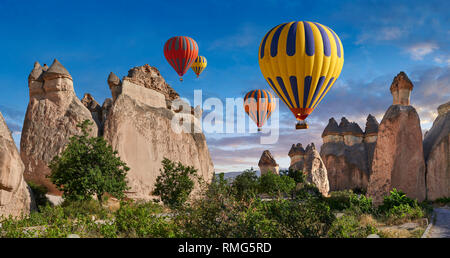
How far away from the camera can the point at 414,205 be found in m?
14.7

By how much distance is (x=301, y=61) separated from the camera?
16.3m

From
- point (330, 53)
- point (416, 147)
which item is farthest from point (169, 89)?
point (416, 147)

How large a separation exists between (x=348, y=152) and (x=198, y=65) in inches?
787

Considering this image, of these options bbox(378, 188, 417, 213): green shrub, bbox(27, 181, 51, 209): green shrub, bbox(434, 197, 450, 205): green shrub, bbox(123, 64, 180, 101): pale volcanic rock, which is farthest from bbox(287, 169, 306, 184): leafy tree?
bbox(27, 181, 51, 209): green shrub

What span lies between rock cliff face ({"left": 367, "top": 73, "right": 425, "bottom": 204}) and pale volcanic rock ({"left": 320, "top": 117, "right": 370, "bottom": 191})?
64.4 ft

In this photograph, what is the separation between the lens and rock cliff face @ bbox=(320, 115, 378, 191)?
41.8 meters

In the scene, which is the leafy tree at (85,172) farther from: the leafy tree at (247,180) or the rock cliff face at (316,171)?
the rock cliff face at (316,171)

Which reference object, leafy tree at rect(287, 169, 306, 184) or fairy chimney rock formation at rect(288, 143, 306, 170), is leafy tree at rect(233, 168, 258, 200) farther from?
fairy chimney rock formation at rect(288, 143, 306, 170)

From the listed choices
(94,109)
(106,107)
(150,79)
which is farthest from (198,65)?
(106,107)

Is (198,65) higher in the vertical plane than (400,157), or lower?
higher

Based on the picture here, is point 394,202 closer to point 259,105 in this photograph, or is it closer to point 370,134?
point 259,105

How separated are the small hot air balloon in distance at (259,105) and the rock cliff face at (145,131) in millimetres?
6325

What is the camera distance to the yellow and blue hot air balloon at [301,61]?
16234mm

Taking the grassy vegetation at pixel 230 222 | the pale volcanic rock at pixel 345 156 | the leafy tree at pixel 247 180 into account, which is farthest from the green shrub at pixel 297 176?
the grassy vegetation at pixel 230 222
